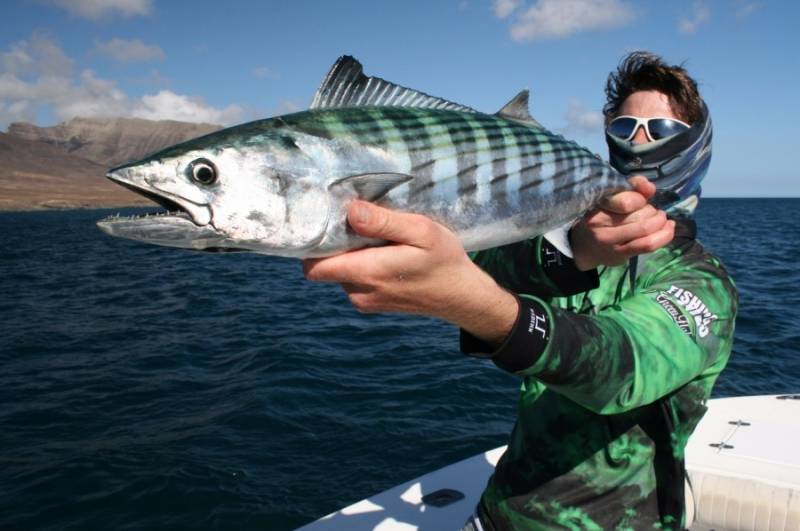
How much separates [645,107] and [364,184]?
1946 millimetres

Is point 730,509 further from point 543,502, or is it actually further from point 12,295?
point 12,295

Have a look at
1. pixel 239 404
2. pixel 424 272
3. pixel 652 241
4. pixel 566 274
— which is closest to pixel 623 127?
pixel 566 274

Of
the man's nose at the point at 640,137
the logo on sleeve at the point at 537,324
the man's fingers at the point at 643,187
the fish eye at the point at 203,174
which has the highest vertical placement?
the man's nose at the point at 640,137

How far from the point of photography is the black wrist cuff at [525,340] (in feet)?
6.56

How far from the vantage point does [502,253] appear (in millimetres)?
3627

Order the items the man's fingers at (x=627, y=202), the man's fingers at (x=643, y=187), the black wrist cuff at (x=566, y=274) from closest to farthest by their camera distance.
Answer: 1. the man's fingers at (x=627, y=202)
2. the man's fingers at (x=643, y=187)
3. the black wrist cuff at (x=566, y=274)

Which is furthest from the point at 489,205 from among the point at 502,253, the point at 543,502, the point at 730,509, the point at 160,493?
the point at 160,493

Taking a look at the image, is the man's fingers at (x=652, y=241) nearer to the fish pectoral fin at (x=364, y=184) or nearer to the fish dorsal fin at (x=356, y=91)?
the fish dorsal fin at (x=356, y=91)

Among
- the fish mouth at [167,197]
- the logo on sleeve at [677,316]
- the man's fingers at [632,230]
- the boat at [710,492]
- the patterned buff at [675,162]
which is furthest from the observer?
the boat at [710,492]

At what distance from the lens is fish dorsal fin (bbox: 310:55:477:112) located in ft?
8.40

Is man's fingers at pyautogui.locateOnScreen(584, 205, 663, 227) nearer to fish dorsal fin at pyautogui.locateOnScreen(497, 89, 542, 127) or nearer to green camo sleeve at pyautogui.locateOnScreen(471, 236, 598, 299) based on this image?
green camo sleeve at pyautogui.locateOnScreen(471, 236, 598, 299)

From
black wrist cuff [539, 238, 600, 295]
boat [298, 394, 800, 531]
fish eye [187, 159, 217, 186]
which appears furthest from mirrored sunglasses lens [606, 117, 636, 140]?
boat [298, 394, 800, 531]

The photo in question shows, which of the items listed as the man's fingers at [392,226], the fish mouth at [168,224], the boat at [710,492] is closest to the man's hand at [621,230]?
the man's fingers at [392,226]

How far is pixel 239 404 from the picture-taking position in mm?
10031
